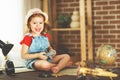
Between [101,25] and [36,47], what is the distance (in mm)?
1211

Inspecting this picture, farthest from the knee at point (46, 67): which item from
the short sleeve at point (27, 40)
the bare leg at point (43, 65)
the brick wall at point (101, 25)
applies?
the brick wall at point (101, 25)

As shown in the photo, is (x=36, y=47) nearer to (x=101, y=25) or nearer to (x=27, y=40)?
(x=27, y=40)

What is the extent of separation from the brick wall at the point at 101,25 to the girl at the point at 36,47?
1.03m

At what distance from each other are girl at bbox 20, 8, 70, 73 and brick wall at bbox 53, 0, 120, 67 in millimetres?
1033

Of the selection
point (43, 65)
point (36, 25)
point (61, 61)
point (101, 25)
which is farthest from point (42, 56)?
point (101, 25)

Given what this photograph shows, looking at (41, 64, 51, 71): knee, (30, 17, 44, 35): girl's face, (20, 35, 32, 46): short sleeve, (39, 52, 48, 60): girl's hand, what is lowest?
→ (41, 64, 51, 71): knee

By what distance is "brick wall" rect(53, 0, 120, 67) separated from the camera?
3.46 meters

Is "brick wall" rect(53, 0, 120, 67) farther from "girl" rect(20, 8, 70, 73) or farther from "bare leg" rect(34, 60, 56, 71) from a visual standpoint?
"bare leg" rect(34, 60, 56, 71)

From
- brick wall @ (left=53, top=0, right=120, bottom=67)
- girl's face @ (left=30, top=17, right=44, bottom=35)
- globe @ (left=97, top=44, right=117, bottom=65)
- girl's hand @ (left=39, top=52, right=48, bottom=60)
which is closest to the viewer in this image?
globe @ (left=97, top=44, right=117, bottom=65)

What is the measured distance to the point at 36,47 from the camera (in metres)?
2.59

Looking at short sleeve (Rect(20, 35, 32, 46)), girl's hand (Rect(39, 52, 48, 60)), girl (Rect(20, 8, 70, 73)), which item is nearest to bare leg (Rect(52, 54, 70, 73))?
girl (Rect(20, 8, 70, 73))

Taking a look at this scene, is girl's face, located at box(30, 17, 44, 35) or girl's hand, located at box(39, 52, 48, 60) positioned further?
girl's face, located at box(30, 17, 44, 35)

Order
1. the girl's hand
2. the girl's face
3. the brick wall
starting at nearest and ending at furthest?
the girl's hand, the girl's face, the brick wall

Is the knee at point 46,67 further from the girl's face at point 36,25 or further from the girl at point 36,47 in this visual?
the girl's face at point 36,25
